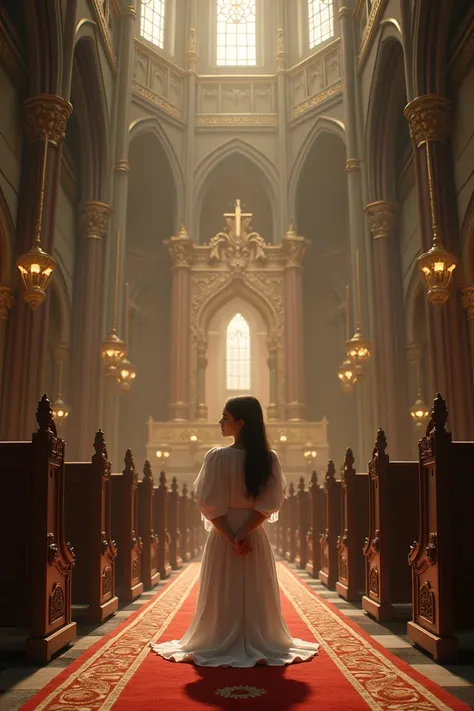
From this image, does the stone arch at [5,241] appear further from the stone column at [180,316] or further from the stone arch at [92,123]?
the stone column at [180,316]

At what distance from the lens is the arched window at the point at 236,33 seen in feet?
94.6

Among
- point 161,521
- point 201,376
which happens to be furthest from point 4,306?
point 201,376

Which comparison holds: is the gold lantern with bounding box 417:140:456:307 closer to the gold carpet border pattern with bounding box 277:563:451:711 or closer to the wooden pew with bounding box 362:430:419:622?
the wooden pew with bounding box 362:430:419:622

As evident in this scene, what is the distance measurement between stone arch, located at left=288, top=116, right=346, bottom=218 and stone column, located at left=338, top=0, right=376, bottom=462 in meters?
3.00

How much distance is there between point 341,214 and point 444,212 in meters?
16.1

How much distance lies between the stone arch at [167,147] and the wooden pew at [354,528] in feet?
62.2

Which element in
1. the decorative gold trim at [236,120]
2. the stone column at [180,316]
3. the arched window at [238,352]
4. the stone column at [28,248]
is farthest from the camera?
the decorative gold trim at [236,120]

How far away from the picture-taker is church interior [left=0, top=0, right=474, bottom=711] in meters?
5.21

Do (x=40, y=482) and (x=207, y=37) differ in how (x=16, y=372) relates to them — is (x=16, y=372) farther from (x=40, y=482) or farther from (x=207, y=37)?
(x=207, y=37)

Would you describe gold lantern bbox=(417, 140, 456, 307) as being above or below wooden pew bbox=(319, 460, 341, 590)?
above

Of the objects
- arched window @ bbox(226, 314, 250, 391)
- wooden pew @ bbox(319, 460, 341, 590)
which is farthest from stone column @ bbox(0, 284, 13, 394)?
arched window @ bbox(226, 314, 250, 391)

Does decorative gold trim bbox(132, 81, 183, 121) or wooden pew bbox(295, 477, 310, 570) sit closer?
wooden pew bbox(295, 477, 310, 570)

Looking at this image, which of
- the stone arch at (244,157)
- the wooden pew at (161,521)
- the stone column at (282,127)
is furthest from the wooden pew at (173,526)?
the stone column at (282,127)

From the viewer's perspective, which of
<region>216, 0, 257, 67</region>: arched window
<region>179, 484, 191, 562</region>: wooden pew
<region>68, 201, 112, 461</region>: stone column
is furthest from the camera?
<region>216, 0, 257, 67</region>: arched window
